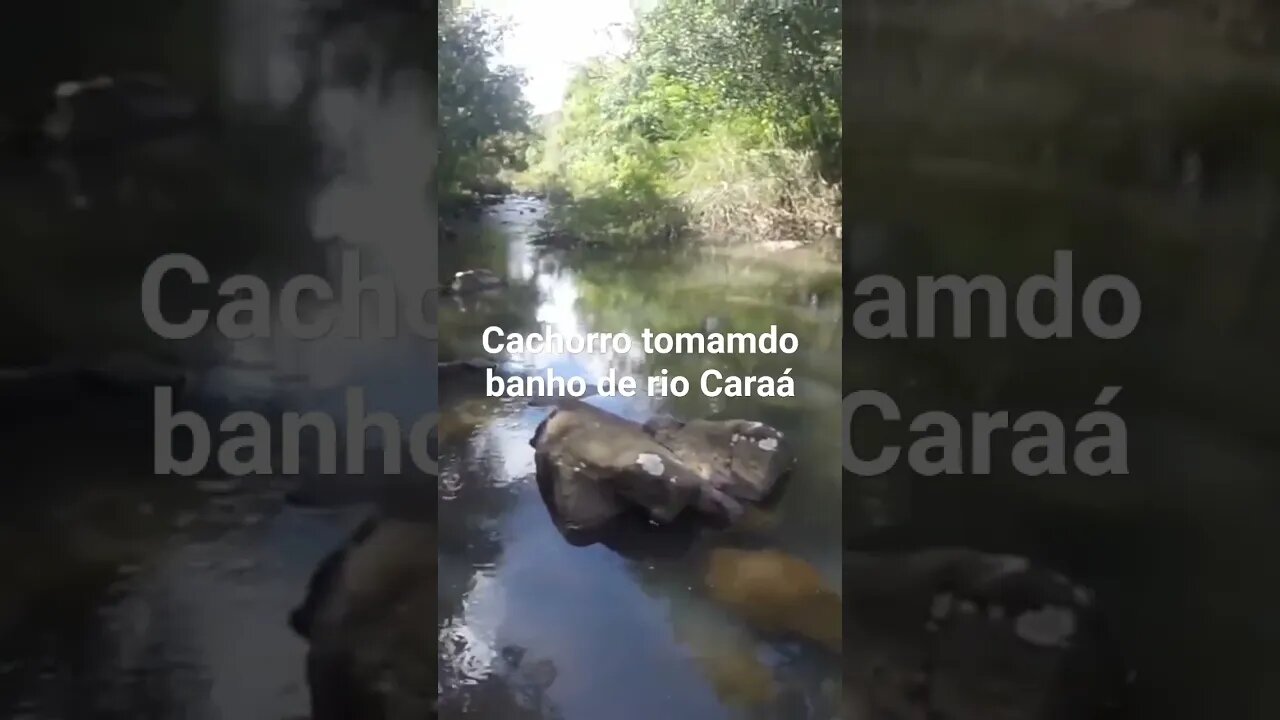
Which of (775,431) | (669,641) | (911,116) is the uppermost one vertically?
(911,116)

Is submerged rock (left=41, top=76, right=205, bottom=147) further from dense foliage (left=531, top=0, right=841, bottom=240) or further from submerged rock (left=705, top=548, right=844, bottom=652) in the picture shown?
submerged rock (left=705, top=548, right=844, bottom=652)

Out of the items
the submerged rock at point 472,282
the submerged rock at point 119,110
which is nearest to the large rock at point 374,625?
the submerged rock at point 472,282

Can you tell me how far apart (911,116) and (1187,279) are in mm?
441

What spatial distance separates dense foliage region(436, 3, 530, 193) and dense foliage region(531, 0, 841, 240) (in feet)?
0.17

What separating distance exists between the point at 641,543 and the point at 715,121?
0.57 meters

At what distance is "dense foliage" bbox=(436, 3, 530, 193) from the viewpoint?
57.4 inches

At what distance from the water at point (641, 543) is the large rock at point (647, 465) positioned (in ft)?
0.08

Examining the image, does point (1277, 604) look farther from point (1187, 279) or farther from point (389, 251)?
point (389, 251)

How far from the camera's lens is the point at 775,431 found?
1.48 meters

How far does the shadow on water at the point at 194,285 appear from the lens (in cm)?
146

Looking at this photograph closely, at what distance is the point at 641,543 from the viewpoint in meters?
1.46

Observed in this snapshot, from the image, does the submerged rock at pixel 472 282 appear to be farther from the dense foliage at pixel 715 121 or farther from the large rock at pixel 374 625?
the large rock at pixel 374 625

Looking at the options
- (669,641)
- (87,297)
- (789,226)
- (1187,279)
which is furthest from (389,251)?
(1187,279)

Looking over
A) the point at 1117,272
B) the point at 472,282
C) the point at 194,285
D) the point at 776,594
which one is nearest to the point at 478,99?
the point at 472,282
